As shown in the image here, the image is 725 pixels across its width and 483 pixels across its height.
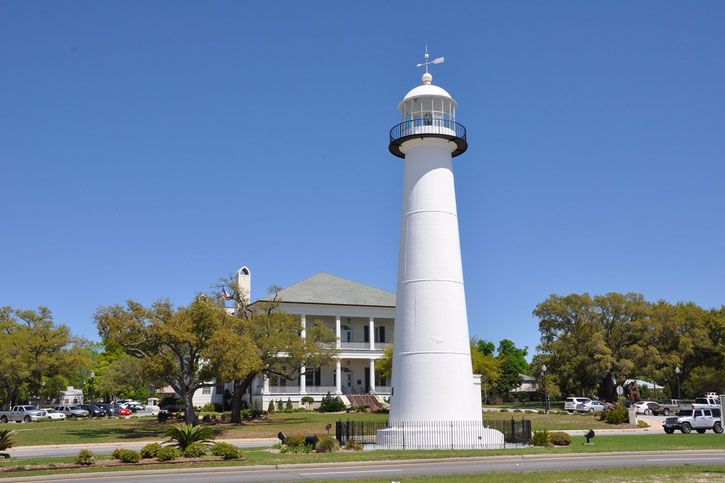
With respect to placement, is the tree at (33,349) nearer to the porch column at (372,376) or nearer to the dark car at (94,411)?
the dark car at (94,411)

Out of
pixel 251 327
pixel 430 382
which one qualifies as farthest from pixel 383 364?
pixel 430 382

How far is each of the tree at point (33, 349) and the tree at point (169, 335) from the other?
24.3m

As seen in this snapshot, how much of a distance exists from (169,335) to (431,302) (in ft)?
52.3

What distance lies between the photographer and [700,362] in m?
68.2

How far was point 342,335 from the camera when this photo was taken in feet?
213

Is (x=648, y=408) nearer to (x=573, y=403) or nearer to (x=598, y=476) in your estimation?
(x=573, y=403)

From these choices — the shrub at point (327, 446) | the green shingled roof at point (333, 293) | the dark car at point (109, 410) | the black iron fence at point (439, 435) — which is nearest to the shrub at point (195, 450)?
the shrub at point (327, 446)

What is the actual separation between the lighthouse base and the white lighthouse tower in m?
0.04

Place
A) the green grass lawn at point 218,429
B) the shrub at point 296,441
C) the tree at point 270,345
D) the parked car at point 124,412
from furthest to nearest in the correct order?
the parked car at point 124,412 < the tree at point 270,345 < the green grass lawn at point 218,429 < the shrub at point 296,441

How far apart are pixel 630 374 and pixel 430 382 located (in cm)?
4310

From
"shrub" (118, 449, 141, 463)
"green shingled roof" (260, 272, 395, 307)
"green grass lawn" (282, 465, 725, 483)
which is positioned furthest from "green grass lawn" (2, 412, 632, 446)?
"green grass lawn" (282, 465, 725, 483)

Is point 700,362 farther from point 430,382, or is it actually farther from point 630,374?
point 430,382

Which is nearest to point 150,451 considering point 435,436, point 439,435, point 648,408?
point 435,436

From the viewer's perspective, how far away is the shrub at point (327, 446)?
25.8 m
